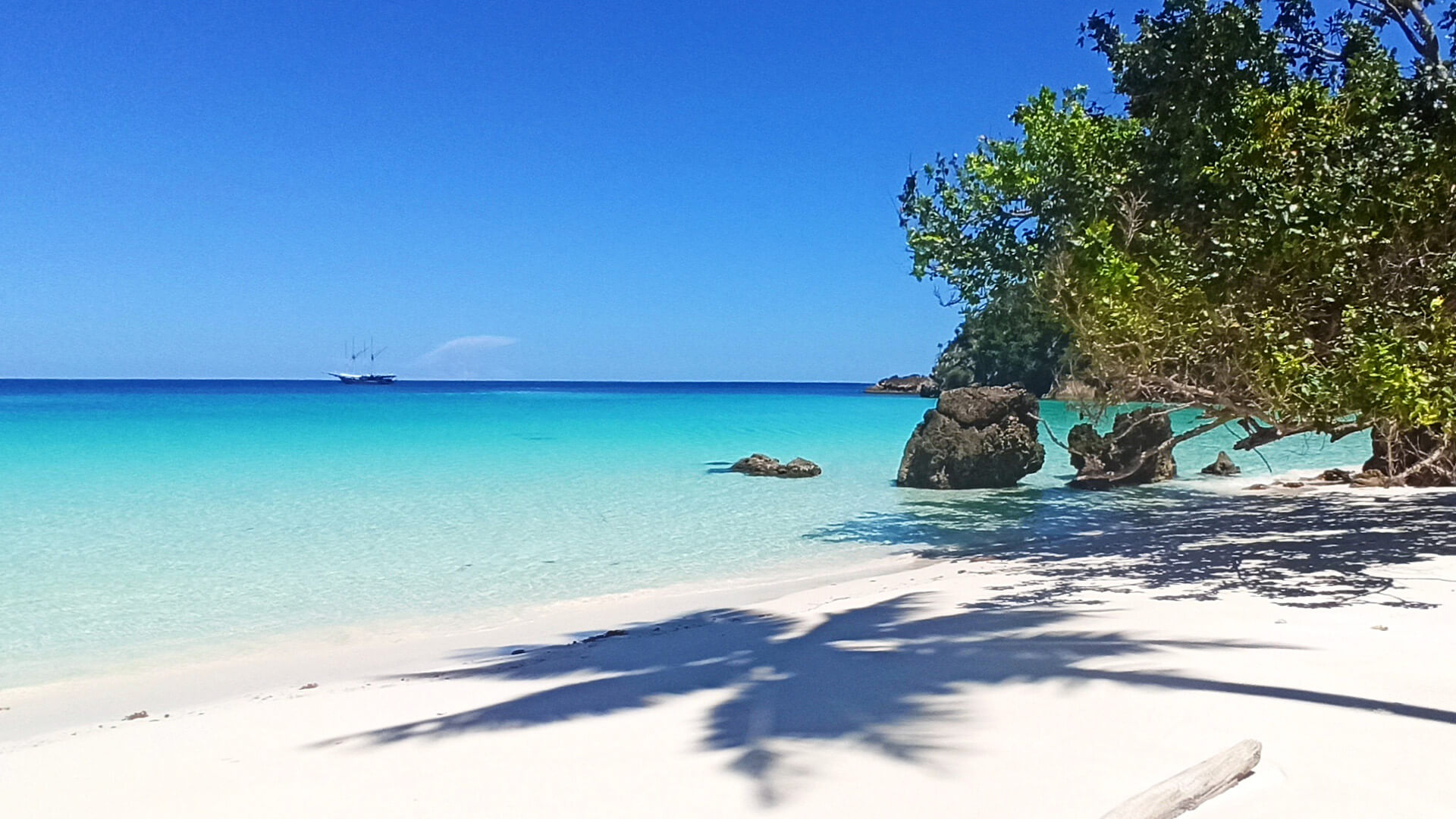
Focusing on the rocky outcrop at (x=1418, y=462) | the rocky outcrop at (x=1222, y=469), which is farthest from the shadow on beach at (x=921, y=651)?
the rocky outcrop at (x=1222, y=469)

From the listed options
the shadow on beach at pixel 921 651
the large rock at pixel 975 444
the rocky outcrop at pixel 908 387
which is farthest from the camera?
the rocky outcrop at pixel 908 387

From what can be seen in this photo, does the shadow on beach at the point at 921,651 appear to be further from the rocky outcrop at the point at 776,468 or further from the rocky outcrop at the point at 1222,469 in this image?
the rocky outcrop at the point at 776,468

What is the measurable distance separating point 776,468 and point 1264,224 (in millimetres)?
16182

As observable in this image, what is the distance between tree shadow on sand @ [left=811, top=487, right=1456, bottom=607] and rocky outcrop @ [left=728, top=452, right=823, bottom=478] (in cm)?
446

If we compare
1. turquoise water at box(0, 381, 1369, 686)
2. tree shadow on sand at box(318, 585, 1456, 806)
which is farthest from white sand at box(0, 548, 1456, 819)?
turquoise water at box(0, 381, 1369, 686)

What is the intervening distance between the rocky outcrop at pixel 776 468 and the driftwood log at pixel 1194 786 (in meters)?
19.3

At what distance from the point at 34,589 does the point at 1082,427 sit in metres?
18.3

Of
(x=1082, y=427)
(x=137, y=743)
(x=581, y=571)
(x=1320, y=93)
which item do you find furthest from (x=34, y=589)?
(x=1082, y=427)

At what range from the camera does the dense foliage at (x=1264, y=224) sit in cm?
758

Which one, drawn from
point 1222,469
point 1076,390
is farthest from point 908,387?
point 1076,390

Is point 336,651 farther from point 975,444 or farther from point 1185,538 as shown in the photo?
point 975,444

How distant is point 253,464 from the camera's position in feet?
89.3

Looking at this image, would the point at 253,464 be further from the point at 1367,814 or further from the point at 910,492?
the point at 1367,814

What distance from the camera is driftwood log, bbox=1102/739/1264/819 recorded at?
3.04m
